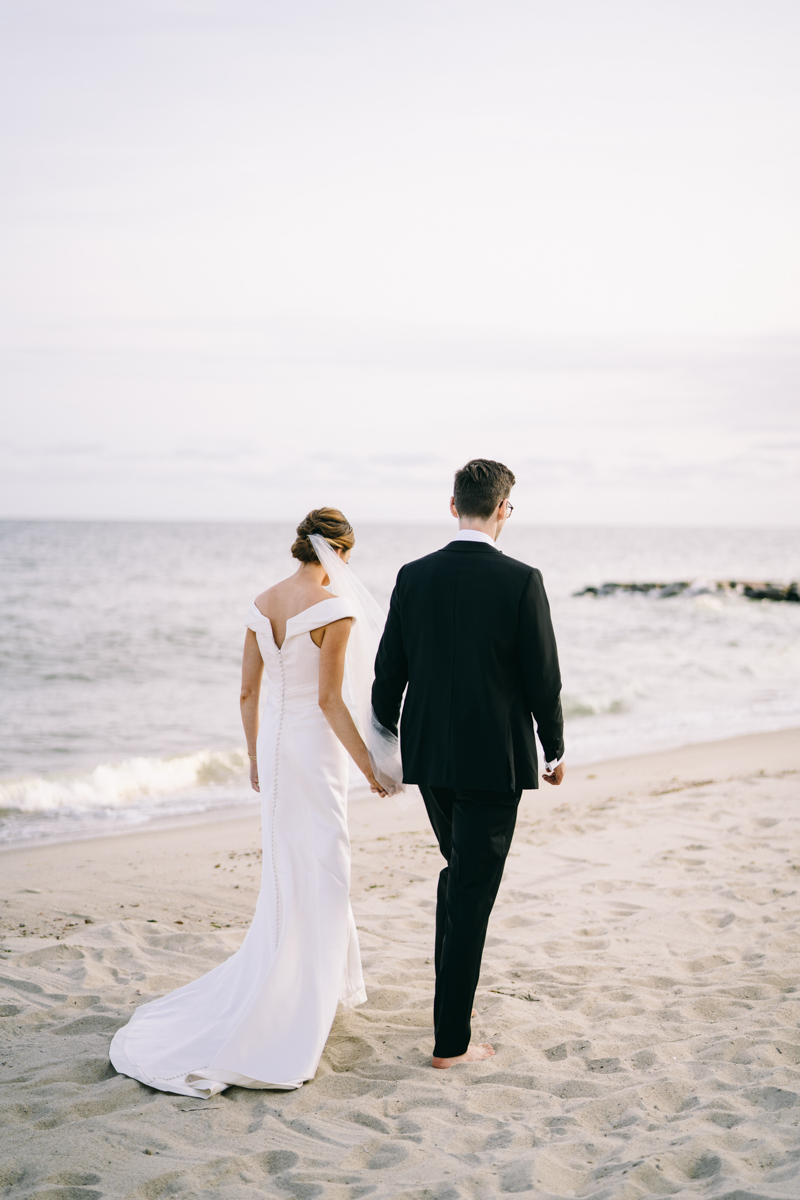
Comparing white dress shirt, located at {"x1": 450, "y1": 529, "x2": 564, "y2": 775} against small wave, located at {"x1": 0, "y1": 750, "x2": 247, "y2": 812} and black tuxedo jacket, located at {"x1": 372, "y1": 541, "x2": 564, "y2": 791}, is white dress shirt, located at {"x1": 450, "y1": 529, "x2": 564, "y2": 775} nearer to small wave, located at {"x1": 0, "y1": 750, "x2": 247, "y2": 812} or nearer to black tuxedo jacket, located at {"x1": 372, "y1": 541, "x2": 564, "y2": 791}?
black tuxedo jacket, located at {"x1": 372, "y1": 541, "x2": 564, "y2": 791}

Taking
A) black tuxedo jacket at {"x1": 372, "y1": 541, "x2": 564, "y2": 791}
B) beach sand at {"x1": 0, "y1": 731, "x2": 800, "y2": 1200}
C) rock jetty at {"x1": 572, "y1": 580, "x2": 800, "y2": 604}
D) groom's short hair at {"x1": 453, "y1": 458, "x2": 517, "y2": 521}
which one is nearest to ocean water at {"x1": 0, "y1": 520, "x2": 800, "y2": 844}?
rock jetty at {"x1": 572, "y1": 580, "x2": 800, "y2": 604}

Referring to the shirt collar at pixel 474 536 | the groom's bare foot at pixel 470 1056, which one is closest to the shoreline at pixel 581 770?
the groom's bare foot at pixel 470 1056

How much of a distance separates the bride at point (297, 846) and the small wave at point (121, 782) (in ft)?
17.7

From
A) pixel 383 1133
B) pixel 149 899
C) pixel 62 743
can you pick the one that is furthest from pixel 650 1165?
pixel 62 743

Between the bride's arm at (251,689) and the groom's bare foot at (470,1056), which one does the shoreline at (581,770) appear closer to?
the bride's arm at (251,689)

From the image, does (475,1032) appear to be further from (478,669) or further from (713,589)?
(713,589)

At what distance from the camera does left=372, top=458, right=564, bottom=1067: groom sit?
10.8 feet

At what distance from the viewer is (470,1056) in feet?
11.6

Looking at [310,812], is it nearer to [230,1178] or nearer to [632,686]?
[230,1178]

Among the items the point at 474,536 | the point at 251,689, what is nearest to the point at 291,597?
the point at 251,689

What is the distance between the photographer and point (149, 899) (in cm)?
579

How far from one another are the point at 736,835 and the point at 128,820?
202 inches

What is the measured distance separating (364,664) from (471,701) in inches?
25.4

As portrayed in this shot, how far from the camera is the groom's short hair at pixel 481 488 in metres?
3.42
